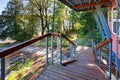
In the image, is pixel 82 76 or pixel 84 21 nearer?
pixel 82 76

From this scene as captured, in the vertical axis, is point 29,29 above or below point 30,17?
below

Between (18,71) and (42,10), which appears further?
(42,10)

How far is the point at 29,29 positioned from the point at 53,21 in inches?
124

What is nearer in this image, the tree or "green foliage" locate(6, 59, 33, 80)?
"green foliage" locate(6, 59, 33, 80)

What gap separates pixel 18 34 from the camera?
66.0ft

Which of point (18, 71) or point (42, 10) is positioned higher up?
point (42, 10)

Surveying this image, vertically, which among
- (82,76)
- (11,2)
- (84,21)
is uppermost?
(11,2)

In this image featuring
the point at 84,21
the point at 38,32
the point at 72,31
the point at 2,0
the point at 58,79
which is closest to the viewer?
the point at 58,79

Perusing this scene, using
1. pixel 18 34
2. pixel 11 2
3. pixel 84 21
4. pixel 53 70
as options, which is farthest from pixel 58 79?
pixel 11 2

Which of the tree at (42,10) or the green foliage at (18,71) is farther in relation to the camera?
the tree at (42,10)

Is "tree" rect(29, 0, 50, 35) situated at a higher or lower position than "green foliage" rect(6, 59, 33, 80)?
higher

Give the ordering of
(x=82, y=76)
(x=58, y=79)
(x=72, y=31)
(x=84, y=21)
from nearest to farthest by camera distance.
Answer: (x=58, y=79)
(x=82, y=76)
(x=84, y=21)
(x=72, y=31)

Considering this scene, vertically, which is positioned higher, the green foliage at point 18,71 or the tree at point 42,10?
the tree at point 42,10

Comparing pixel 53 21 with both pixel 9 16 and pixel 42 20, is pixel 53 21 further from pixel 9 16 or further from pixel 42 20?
pixel 9 16
